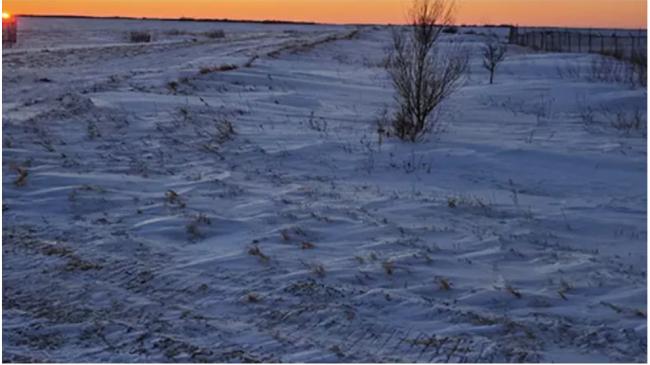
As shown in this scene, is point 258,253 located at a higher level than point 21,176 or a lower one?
lower

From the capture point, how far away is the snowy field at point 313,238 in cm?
543

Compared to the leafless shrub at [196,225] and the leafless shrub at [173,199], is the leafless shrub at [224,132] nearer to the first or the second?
the leafless shrub at [173,199]

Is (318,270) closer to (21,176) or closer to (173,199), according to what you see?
(173,199)

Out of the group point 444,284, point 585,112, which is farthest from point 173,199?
point 585,112

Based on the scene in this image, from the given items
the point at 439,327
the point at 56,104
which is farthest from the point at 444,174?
the point at 56,104

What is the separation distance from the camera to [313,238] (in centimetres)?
771

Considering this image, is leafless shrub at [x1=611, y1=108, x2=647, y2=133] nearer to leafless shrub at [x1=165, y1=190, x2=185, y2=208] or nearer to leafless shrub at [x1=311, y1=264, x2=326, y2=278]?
leafless shrub at [x1=165, y1=190, x2=185, y2=208]

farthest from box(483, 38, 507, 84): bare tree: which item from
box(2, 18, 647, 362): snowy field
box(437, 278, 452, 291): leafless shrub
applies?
box(437, 278, 452, 291): leafless shrub

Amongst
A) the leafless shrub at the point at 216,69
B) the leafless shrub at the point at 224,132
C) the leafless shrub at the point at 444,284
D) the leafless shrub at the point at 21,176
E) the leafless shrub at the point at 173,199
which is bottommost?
the leafless shrub at the point at 444,284

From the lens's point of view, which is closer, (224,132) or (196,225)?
(196,225)

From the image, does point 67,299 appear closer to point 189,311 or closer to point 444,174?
point 189,311

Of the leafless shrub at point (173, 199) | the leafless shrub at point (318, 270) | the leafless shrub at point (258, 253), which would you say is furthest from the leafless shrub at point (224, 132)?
the leafless shrub at point (318, 270)

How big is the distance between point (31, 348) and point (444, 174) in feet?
21.2

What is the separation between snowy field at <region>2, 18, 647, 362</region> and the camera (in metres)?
5.43
